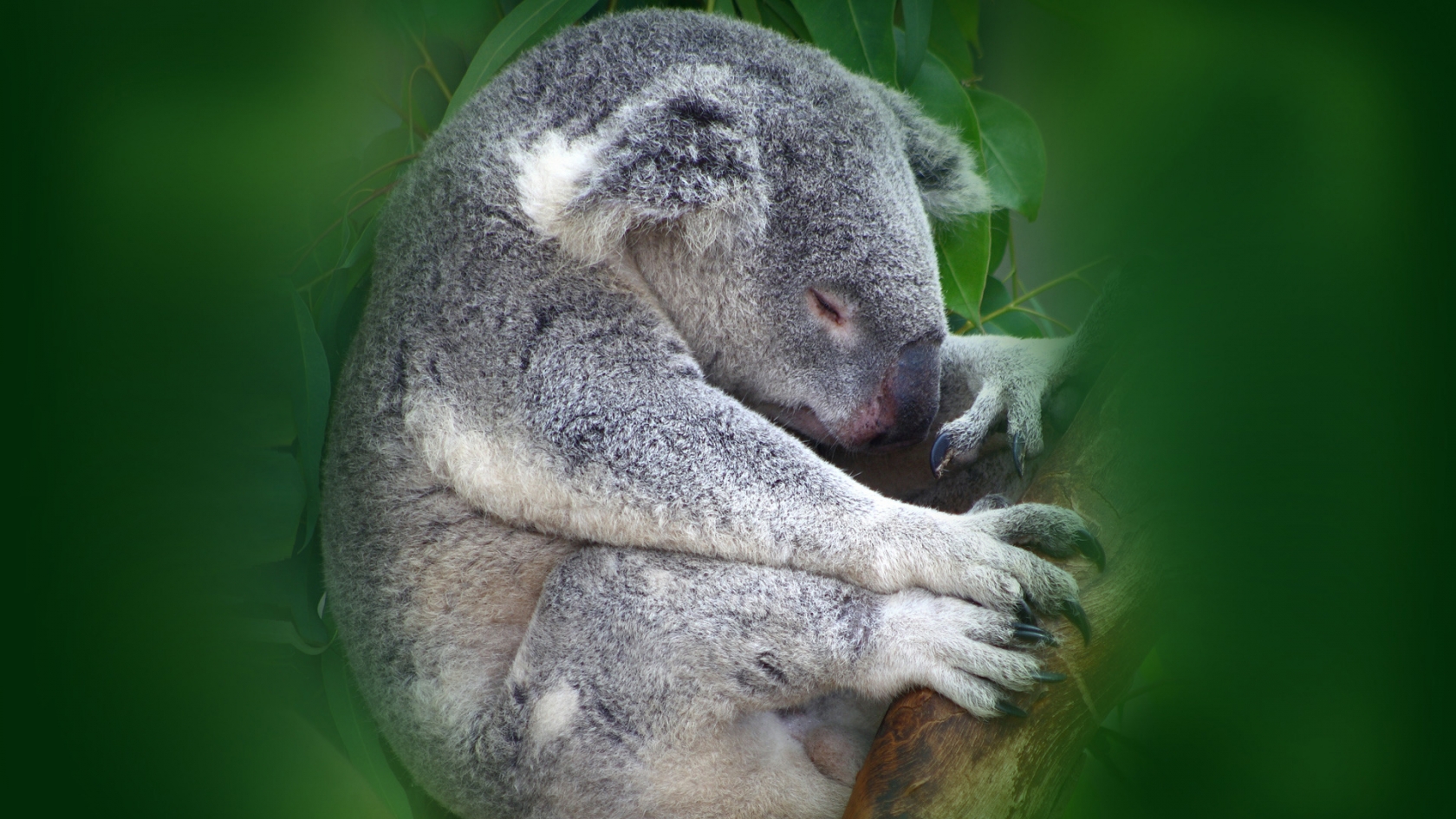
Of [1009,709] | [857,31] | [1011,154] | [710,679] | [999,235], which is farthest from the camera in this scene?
[999,235]

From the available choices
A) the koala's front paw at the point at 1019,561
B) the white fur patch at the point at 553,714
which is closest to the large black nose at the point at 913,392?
the koala's front paw at the point at 1019,561

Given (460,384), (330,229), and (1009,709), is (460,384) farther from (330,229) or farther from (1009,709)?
(1009,709)

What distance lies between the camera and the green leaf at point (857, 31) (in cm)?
201

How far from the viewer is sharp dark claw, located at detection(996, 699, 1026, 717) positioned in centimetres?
120

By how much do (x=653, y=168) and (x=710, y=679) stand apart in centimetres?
74

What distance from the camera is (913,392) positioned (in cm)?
163

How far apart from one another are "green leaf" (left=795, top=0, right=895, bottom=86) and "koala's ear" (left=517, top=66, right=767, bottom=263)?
54 cm

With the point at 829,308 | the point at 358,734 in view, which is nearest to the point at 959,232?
the point at 829,308

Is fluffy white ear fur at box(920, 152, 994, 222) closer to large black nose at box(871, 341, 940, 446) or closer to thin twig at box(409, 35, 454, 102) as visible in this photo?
large black nose at box(871, 341, 940, 446)

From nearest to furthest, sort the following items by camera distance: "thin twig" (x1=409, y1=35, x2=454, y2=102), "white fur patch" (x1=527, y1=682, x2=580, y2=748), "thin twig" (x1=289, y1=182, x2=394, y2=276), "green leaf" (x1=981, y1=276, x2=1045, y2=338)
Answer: "white fur patch" (x1=527, y1=682, x2=580, y2=748)
"thin twig" (x1=289, y1=182, x2=394, y2=276)
"thin twig" (x1=409, y1=35, x2=454, y2=102)
"green leaf" (x1=981, y1=276, x2=1045, y2=338)

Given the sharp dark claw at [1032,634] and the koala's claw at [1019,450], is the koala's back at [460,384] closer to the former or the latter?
the koala's claw at [1019,450]

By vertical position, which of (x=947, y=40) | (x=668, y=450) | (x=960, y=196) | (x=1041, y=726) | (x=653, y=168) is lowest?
(x=1041, y=726)

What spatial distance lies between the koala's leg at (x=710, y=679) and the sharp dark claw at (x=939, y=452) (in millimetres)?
248

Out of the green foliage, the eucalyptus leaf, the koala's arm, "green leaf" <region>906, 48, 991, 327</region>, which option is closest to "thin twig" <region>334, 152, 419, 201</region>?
the green foliage
